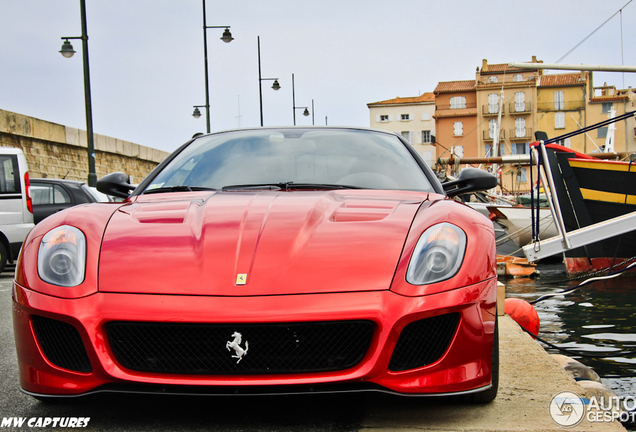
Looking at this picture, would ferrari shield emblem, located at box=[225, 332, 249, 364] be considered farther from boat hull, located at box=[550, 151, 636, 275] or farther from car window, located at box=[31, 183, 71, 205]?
boat hull, located at box=[550, 151, 636, 275]

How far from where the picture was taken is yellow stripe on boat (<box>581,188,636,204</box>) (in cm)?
1338

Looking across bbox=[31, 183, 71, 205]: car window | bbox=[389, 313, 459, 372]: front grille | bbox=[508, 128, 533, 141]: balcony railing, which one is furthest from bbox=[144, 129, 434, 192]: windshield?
bbox=[508, 128, 533, 141]: balcony railing

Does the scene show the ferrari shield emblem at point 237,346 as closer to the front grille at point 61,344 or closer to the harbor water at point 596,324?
the front grille at point 61,344

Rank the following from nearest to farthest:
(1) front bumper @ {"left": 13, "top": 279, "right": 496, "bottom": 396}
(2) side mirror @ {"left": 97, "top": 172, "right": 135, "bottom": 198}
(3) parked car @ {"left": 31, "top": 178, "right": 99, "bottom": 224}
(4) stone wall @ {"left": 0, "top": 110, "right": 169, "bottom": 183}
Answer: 1. (1) front bumper @ {"left": 13, "top": 279, "right": 496, "bottom": 396}
2. (2) side mirror @ {"left": 97, "top": 172, "right": 135, "bottom": 198}
3. (3) parked car @ {"left": 31, "top": 178, "right": 99, "bottom": 224}
4. (4) stone wall @ {"left": 0, "top": 110, "right": 169, "bottom": 183}

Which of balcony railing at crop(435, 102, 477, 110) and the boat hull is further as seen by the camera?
balcony railing at crop(435, 102, 477, 110)

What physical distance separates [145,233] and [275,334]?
722 mm

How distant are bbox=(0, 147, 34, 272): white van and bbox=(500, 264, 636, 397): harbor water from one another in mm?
8055

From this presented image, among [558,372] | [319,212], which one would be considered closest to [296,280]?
[319,212]

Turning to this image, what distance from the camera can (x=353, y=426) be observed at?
91.4 inches

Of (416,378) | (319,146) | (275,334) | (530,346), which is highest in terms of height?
(319,146)

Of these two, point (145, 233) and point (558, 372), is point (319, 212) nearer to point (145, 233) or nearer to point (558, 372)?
point (145, 233)

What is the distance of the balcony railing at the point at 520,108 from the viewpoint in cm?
6950

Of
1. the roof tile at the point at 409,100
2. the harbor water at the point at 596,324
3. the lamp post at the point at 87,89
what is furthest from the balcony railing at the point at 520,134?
the lamp post at the point at 87,89

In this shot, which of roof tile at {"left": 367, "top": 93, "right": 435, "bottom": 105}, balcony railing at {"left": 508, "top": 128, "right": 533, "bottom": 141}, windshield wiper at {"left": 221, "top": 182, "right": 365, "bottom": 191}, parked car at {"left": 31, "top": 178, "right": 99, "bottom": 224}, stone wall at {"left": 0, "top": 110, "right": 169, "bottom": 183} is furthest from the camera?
roof tile at {"left": 367, "top": 93, "right": 435, "bottom": 105}
